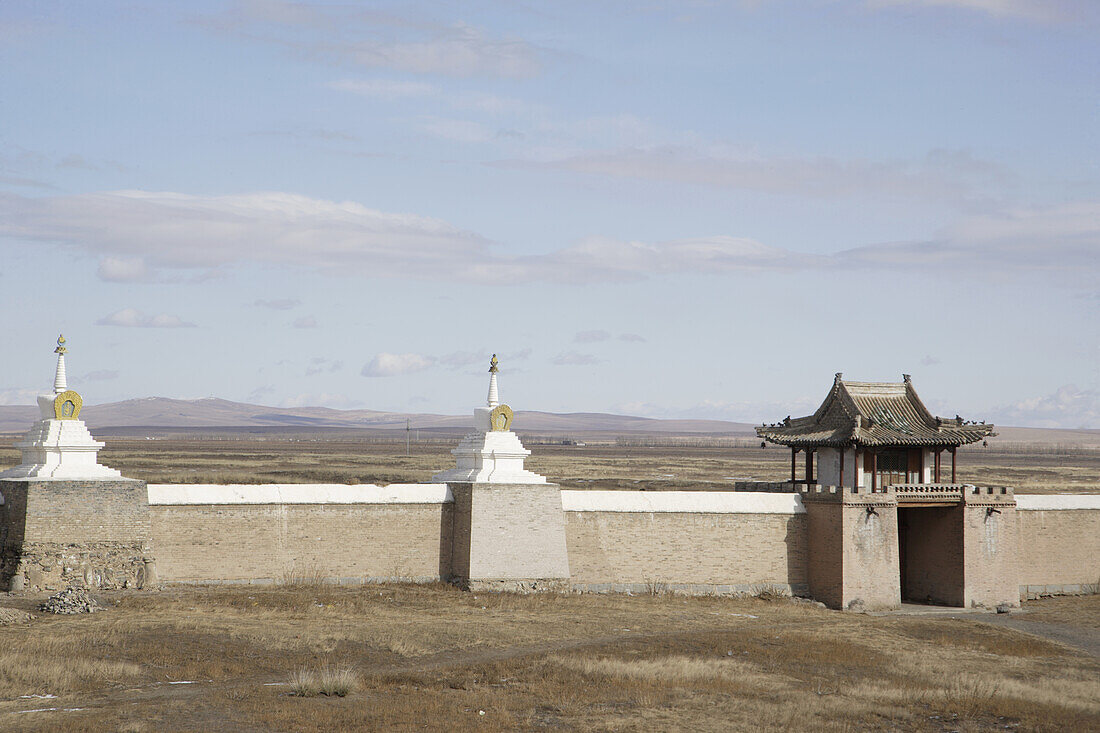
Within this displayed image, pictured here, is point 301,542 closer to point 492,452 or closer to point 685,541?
point 492,452

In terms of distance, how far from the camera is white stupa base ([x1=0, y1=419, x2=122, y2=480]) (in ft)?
97.4

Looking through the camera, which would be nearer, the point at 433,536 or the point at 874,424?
the point at 433,536

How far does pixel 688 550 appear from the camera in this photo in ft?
→ 118

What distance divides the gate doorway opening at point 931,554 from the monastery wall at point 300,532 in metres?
15.4

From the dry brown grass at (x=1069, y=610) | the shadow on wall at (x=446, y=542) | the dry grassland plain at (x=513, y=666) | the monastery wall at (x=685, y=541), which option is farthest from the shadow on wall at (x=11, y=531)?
the dry brown grass at (x=1069, y=610)

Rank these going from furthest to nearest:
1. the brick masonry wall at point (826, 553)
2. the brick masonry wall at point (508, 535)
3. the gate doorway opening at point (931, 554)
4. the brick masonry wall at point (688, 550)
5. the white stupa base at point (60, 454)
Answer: the gate doorway opening at point (931, 554) < the brick masonry wall at point (826, 553) < the brick masonry wall at point (688, 550) < the brick masonry wall at point (508, 535) < the white stupa base at point (60, 454)

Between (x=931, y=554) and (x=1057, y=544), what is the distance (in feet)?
15.6

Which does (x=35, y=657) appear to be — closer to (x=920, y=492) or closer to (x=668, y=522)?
(x=668, y=522)

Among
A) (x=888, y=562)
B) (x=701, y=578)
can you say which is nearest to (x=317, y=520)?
(x=701, y=578)

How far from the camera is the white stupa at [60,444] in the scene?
1171 inches

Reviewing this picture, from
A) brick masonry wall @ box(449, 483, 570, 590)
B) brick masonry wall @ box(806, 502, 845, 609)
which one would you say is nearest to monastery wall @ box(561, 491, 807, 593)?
brick masonry wall @ box(806, 502, 845, 609)

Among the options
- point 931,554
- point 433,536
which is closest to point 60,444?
point 433,536

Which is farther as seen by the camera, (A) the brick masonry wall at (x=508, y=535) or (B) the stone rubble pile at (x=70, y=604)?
(A) the brick masonry wall at (x=508, y=535)

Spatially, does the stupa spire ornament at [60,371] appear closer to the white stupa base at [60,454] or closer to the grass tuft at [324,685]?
the white stupa base at [60,454]
